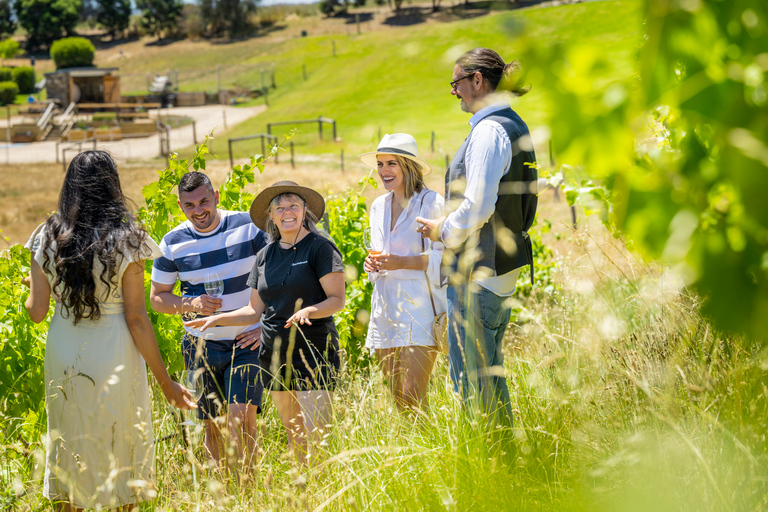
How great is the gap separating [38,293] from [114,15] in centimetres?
10347

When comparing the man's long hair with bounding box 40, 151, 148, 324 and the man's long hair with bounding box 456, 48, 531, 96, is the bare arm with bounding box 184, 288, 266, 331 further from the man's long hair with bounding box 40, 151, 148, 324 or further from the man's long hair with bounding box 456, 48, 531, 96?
the man's long hair with bounding box 456, 48, 531, 96

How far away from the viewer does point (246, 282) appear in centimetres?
388

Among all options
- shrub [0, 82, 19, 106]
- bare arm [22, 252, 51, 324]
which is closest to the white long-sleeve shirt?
bare arm [22, 252, 51, 324]

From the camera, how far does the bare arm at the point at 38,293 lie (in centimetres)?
298

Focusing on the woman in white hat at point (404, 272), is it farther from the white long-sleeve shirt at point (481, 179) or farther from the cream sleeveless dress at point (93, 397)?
the cream sleeveless dress at point (93, 397)

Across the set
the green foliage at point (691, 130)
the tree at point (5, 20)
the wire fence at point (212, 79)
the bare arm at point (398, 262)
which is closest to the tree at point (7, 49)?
the wire fence at point (212, 79)

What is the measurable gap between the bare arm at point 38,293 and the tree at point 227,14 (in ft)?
297

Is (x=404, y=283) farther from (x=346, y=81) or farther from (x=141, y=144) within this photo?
(x=346, y=81)

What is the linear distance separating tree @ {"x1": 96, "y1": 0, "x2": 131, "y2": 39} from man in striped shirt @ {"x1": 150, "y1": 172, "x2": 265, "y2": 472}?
10211 cm

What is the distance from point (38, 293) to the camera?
3.01 metres

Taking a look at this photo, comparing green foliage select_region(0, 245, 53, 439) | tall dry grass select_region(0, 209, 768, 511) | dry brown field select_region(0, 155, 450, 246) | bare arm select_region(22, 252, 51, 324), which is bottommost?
dry brown field select_region(0, 155, 450, 246)

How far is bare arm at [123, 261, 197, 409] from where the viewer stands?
9.78ft

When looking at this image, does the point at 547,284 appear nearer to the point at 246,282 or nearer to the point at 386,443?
the point at 246,282

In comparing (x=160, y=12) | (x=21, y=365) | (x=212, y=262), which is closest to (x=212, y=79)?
(x=160, y=12)
